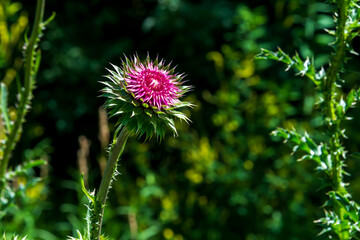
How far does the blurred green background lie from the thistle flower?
2.19 m

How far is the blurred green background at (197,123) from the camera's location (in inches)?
150

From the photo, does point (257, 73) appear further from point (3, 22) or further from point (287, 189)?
point (3, 22)

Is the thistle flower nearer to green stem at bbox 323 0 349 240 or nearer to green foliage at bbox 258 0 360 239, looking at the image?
green foliage at bbox 258 0 360 239

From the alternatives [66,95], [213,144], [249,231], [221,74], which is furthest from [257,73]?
[66,95]

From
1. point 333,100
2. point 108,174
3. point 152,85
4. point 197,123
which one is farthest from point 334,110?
point 197,123

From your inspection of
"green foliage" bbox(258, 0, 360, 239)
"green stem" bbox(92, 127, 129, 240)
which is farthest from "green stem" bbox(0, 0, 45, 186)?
"green foliage" bbox(258, 0, 360, 239)

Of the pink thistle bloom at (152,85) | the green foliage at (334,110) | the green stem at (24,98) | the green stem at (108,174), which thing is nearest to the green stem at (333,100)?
the green foliage at (334,110)

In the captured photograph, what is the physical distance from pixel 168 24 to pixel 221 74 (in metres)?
0.63

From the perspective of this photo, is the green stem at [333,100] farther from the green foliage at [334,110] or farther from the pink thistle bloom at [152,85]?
the pink thistle bloom at [152,85]

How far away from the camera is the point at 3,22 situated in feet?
13.6

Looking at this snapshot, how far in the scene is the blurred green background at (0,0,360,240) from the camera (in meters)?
3.82

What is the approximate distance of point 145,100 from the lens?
1.35m

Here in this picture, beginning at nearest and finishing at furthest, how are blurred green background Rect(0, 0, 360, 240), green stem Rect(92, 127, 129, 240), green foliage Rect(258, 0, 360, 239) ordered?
green stem Rect(92, 127, 129, 240) → green foliage Rect(258, 0, 360, 239) → blurred green background Rect(0, 0, 360, 240)

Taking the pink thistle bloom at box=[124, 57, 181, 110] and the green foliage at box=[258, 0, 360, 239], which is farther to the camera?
the green foliage at box=[258, 0, 360, 239]
